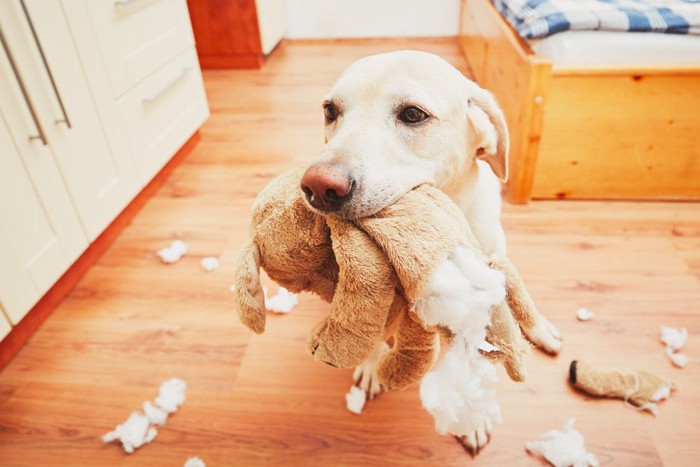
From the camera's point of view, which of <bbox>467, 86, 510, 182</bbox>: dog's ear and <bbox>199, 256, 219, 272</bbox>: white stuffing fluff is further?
<bbox>199, 256, 219, 272</bbox>: white stuffing fluff

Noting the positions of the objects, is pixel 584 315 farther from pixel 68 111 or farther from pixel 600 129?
pixel 68 111

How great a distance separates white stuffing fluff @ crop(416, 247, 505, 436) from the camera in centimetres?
70

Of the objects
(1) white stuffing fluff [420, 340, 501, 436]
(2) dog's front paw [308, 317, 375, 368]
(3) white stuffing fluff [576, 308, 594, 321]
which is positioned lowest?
(3) white stuffing fluff [576, 308, 594, 321]

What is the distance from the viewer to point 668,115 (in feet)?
6.40

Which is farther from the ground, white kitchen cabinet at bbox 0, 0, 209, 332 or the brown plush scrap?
white kitchen cabinet at bbox 0, 0, 209, 332

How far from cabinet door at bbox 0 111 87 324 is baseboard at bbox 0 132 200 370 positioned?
107 mm

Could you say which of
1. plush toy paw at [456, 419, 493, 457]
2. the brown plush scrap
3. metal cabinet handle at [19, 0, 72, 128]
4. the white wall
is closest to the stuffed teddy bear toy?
plush toy paw at [456, 419, 493, 457]

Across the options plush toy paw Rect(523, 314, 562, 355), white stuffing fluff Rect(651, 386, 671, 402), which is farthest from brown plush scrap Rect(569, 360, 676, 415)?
plush toy paw Rect(523, 314, 562, 355)

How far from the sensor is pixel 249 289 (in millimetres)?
832

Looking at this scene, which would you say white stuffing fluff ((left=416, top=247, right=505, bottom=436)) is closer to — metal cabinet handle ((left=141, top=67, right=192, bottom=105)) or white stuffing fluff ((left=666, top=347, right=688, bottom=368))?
white stuffing fluff ((left=666, top=347, right=688, bottom=368))

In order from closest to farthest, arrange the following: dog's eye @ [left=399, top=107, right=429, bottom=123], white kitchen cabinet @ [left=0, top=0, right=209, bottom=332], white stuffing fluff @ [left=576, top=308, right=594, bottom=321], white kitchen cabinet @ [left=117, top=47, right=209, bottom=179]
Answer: dog's eye @ [left=399, top=107, right=429, bottom=123] → white kitchen cabinet @ [left=0, top=0, right=209, bottom=332] → white stuffing fluff @ [left=576, top=308, right=594, bottom=321] → white kitchen cabinet @ [left=117, top=47, right=209, bottom=179]

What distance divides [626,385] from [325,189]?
42.7 inches

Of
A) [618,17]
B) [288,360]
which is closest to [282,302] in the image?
[288,360]

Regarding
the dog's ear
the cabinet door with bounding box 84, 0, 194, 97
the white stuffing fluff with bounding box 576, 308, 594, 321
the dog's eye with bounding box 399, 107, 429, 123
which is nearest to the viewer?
the dog's eye with bounding box 399, 107, 429, 123
